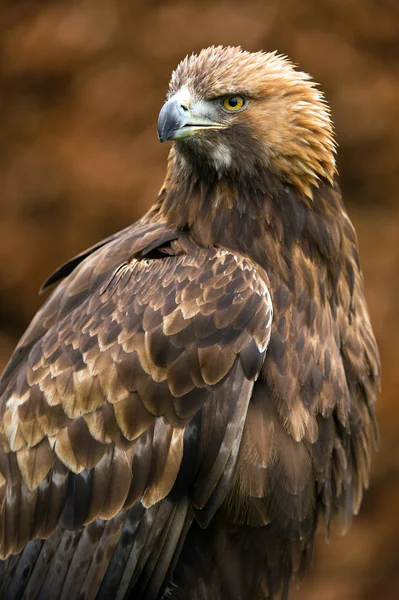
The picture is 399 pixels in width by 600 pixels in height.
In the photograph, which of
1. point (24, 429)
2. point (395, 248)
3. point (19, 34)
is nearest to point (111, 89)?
point (19, 34)

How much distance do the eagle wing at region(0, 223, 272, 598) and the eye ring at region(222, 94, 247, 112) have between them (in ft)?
1.88

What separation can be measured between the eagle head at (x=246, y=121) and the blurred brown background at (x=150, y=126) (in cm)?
321

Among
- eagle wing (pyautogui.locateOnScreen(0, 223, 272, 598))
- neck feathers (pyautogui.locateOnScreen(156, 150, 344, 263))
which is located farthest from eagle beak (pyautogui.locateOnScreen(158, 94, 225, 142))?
eagle wing (pyautogui.locateOnScreen(0, 223, 272, 598))

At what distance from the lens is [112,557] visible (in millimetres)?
4188

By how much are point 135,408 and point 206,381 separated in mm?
313

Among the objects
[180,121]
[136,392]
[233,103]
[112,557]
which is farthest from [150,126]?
[112,557]

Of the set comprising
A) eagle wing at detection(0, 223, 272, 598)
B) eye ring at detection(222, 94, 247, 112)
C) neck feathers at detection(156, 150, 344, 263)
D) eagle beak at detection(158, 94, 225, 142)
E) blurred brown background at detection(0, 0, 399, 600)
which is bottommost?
eagle wing at detection(0, 223, 272, 598)

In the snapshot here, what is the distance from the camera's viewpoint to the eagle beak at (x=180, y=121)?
4.25 meters

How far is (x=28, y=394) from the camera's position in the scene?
4387mm

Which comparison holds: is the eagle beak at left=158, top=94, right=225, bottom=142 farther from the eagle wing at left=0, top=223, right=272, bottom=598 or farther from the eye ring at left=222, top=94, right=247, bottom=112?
the eagle wing at left=0, top=223, right=272, bottom=598

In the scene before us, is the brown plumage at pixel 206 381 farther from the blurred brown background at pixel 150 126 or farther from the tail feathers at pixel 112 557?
the blurred brown background at pixel 150 126

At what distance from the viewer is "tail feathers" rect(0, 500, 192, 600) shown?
163 inches

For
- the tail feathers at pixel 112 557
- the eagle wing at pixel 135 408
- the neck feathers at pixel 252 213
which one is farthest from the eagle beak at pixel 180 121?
the tail feathers at pixel 112 557

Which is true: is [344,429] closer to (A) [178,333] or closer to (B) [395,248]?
(A) [178,333]
